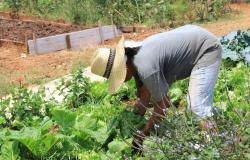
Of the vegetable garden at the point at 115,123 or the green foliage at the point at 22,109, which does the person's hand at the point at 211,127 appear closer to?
the vegetable garden at the point at 115,123

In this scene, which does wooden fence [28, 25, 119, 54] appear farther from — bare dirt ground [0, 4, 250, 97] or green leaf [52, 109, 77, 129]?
green leaf [52, 109, 77, 129]

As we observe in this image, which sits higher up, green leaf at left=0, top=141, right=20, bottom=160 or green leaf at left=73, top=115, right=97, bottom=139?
green leaf at left=73, top=115, right=97, bottom=139

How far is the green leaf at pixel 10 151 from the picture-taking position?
4.73m

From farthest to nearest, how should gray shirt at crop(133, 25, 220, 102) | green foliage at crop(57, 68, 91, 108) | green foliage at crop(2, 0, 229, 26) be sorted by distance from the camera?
green foliage at crop(2, 0, 229, 26) → green foliage at crop(57, 68, 91, 108) → gray shirt at crop(133, 25, 220, 102)

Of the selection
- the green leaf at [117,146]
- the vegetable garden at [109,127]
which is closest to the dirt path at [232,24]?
the vegetable garden at [109,127]

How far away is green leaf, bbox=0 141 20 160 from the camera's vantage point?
4730mm

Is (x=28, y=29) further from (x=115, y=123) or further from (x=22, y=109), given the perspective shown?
(x=115, y=123)

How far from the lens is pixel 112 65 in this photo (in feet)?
14.2

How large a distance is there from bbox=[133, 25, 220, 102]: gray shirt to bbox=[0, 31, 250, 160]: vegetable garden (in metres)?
0.30

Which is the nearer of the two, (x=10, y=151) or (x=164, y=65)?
(x=164, y=65)

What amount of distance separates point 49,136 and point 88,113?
0.97m

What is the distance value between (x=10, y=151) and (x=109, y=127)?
0.92 m

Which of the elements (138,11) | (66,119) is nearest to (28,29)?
(138,11)

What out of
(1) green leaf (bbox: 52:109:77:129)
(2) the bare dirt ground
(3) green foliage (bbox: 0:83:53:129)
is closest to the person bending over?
(1) green leaf (bbox: 52:109:77:129)
